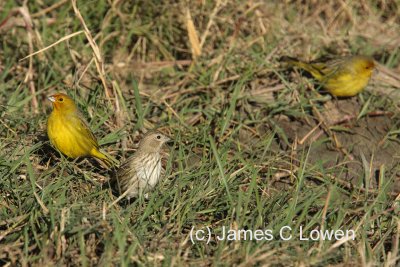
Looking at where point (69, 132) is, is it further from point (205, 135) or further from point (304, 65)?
point (304, 65)

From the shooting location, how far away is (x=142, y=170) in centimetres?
555

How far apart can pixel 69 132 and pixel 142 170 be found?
0.69m

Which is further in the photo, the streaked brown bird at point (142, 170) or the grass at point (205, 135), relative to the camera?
the streaked brown bird at point (142, 170)

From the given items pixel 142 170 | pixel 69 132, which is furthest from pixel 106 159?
pixel 142 170

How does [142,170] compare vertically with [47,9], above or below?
below

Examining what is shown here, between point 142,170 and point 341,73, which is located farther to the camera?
point 341,73

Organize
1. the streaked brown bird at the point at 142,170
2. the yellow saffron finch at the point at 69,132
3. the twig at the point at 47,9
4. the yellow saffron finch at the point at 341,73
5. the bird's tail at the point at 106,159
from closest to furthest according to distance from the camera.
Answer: the streaked brown bird at the point at 142,170 < the yellow saffron finch at the point at 69,132 < the bird's tail at the point at 106,159 < the yellow saffron finch at the point at 341,73 < the twig at the point at 47,9

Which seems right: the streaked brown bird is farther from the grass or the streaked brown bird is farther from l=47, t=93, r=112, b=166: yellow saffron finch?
l=47, t=93, r=112, b=166: yellow saffron finch

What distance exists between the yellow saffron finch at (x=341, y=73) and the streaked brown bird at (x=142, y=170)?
243 centimetres

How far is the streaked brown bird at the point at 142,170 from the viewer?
17.9ft

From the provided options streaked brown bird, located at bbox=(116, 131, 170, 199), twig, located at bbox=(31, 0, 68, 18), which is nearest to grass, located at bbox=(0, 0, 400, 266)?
twig, located at bbox=(31, 0, 68, 18)

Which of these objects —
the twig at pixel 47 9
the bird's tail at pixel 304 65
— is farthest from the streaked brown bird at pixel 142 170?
the twig at pixel 47 9

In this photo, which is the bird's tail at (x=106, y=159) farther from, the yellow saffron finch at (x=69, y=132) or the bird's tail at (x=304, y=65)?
the bird's tail at (x=304, y=65)

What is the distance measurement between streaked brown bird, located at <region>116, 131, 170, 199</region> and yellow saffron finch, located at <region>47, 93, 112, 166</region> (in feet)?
1.25
